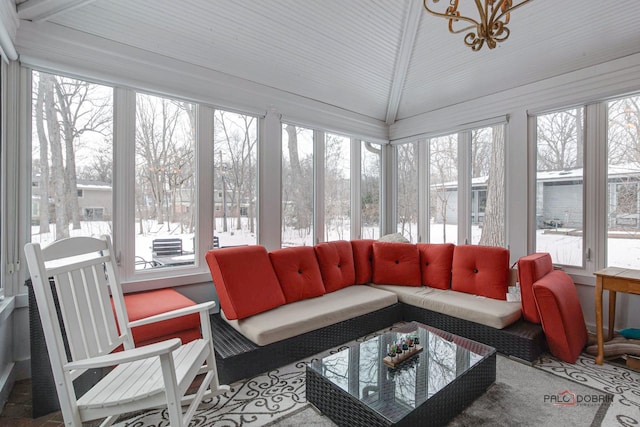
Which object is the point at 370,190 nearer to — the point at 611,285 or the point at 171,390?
the point at 611,285

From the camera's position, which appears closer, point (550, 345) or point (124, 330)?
point (124, 330)

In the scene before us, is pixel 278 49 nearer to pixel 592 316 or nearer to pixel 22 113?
pixel 22 113

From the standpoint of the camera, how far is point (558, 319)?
2520 millimetres

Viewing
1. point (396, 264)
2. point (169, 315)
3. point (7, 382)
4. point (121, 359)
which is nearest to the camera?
point (121, 359)

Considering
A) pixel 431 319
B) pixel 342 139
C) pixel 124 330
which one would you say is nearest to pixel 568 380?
pixel 431 319

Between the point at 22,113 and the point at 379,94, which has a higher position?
the point at 379,94

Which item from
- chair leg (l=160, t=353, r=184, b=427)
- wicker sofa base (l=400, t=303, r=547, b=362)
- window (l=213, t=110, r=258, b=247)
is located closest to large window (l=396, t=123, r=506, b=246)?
wicker sofa base (l=400, t=303, r=547, b=362)

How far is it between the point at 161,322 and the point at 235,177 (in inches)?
67.2

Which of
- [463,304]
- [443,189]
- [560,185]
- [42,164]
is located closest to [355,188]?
[443,189]

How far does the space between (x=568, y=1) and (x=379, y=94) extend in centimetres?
217

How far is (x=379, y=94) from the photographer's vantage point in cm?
444

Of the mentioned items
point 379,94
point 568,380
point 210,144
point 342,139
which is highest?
point 379,94

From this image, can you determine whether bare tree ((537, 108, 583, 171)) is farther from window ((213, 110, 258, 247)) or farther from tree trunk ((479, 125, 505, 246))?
window ((213, 110, 258, 247))

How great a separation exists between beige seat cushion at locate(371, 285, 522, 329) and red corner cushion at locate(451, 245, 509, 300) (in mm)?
87
